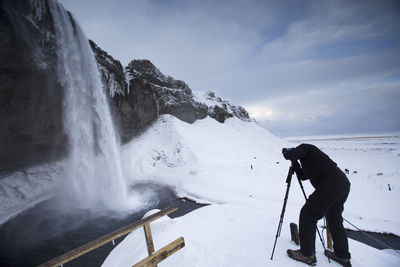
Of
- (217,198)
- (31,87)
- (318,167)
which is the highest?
(31,87)

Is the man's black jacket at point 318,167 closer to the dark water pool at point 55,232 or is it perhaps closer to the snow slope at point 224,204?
the snow slope at point 224,204

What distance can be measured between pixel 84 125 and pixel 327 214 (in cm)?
1567

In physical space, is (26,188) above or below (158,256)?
below

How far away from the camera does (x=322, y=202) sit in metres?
3.13

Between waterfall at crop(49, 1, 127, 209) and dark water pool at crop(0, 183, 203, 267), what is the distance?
1.94 meters

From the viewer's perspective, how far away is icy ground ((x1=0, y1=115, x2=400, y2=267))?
393 centimetres

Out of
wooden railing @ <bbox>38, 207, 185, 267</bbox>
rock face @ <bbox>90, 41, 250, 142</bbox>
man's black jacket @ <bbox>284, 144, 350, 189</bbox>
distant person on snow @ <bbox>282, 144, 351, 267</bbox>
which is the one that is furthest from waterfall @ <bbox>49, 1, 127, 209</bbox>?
man's black jacket @ <bbox>284, 144, 350, 189</bbox>

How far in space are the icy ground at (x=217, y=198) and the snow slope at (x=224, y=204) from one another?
2 centimetres

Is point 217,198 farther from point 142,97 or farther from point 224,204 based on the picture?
point 142,97

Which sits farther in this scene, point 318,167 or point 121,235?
point 318,167

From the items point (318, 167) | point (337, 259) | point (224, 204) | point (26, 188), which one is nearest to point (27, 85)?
point (26, 188)

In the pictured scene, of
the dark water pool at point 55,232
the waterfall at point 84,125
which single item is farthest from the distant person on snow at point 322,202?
the waterfall at point 84,125

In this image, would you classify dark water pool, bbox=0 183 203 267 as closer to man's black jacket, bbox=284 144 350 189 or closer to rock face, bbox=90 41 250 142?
man's black jacket, bbox=284 144 350 189

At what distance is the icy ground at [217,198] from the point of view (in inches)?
155
